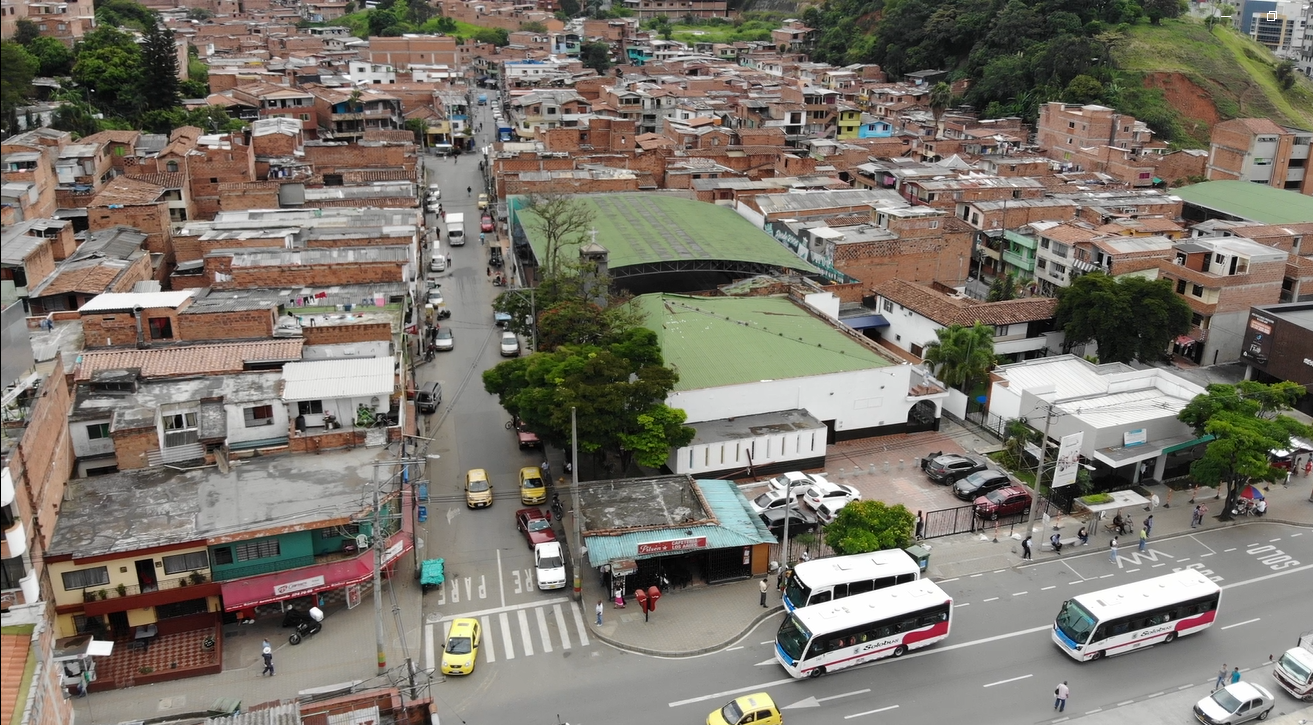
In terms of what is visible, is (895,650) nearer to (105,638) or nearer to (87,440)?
(105,638)

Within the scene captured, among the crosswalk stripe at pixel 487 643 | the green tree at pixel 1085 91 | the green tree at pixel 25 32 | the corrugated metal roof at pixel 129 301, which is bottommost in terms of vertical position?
the crosswalk stripe at pixel 487 643

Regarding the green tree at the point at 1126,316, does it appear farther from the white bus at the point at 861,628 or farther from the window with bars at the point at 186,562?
the window with bars at the point at 186,562

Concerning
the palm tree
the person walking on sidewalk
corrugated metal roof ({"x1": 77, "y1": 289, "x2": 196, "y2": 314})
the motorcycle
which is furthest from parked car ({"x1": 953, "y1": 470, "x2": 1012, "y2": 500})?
the palm tree

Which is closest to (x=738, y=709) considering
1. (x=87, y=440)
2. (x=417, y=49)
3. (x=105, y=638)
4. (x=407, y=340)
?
(x=105, y=638)

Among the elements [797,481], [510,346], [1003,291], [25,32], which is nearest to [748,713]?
[797,481]

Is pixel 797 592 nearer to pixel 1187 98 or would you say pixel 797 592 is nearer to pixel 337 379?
pixel 337 379

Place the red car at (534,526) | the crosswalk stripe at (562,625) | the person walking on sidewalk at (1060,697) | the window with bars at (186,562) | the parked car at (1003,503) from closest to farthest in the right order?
the person walking on sidewalk at (1060,697) → the window with bars at (186,562) → the crosswalk stripe at (562,625) → the red car at (534,526) → the parked car at (1003,503)

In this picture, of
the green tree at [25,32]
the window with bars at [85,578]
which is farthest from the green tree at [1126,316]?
the green tree at [25,32]
